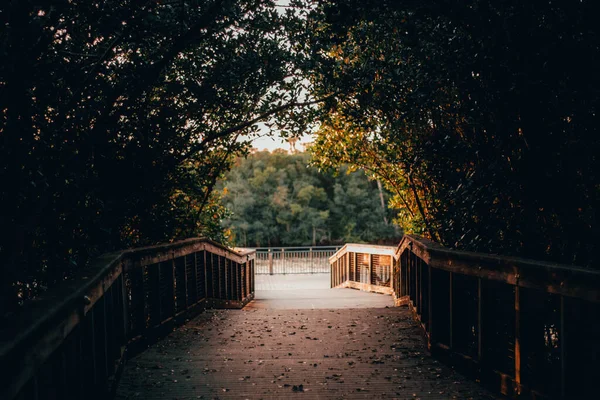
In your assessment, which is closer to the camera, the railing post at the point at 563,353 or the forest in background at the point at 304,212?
the railing post at the point at 563,353

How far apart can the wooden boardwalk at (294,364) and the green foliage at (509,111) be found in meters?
1.31

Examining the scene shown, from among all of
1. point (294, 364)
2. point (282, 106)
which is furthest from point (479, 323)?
point (282, 106)

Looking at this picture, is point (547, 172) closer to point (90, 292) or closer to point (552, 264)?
point (552, 264)

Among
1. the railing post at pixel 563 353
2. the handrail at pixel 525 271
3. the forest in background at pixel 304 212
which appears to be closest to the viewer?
the handrail at pixel 525 271

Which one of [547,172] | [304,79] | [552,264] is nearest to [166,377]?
[552,264]

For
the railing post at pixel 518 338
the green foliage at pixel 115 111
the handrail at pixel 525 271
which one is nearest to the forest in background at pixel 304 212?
the green foliage at pixel 115 111

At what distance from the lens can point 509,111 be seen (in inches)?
167

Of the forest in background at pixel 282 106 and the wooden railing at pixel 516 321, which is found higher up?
the forest in background at pixel 282 106

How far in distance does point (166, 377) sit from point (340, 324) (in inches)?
120

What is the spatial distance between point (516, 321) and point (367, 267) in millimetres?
11433

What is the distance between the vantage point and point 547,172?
395 cm

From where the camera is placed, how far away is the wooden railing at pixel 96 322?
1.94 metres

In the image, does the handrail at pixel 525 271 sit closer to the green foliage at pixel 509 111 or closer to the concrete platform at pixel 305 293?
the green foliage at pixel 509 111

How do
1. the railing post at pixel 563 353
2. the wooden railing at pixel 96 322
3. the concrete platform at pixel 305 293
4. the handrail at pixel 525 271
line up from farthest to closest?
the concrete platform at pixel 305 293, the railing post at pixel 563 353, the handrail at pixel 525 271, the wooden railing at pixel 96 322
